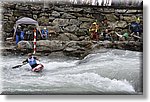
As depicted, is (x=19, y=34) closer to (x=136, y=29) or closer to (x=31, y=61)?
(x=31, y=61)

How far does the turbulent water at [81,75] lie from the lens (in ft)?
5.90

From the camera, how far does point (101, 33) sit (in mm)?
1884

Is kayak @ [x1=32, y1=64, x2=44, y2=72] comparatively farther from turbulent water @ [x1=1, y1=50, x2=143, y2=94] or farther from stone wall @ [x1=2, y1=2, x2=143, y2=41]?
stone wall @ [x1=2, y1=2, x2=143, y2=41]

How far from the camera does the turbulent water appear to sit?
1800mm

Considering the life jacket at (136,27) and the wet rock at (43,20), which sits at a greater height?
the wet rock at (43,20)

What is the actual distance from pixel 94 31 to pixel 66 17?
0.64 feet

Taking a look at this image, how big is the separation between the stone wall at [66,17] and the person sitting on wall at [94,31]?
0.03 m

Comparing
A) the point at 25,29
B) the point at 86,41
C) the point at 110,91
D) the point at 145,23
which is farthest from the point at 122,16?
the point at 25,29

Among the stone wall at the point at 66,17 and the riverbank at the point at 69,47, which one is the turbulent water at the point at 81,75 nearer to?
the riverbank at the point at 69,47

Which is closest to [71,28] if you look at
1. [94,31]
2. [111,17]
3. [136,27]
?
[94,31]

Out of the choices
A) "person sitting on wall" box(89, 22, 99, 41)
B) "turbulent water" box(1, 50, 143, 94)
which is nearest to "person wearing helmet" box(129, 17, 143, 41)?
"turbulent water" box(1, 50, 143, 94)

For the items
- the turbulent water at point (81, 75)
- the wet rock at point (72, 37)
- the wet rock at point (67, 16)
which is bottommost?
the turbulent water at point (81, 75)

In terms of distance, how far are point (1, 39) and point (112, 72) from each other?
27.8 inches

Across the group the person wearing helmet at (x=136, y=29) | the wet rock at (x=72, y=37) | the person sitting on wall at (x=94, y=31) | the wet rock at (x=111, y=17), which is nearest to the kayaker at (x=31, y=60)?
the wet rock at (x=72, y=37)
